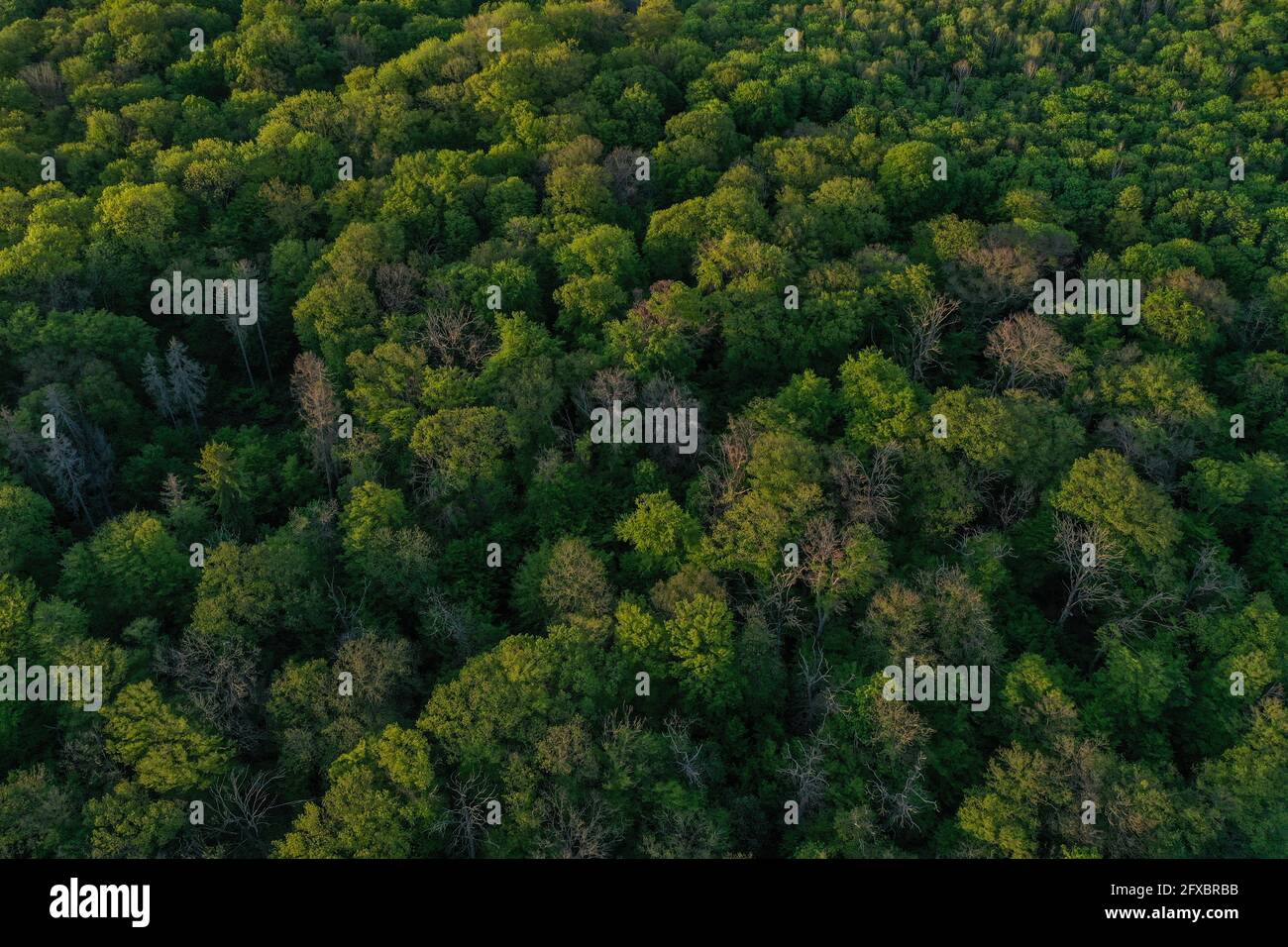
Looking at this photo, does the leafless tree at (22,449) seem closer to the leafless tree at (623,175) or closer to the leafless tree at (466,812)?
the leafless tree at (466,812)

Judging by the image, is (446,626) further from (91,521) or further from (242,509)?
(91,521)

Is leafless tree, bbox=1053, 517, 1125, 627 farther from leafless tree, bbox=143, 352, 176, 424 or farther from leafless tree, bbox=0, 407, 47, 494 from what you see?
leafless tree, bbox=0, 407, 47, 494

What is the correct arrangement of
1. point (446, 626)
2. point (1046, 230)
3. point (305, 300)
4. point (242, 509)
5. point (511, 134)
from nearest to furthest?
1. point (446, 626)
2. point (242, 509)
3. point (305, 300)
4. point (1046, 230)
5. point (511, 134)

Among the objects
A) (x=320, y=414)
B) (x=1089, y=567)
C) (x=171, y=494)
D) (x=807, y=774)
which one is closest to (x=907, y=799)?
(x=807, y=774)

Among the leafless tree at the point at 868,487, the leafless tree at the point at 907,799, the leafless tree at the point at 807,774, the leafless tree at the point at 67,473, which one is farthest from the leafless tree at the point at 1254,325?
the leafless tree at the point at 67,473

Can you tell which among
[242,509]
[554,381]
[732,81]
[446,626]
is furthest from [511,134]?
[446,626]
